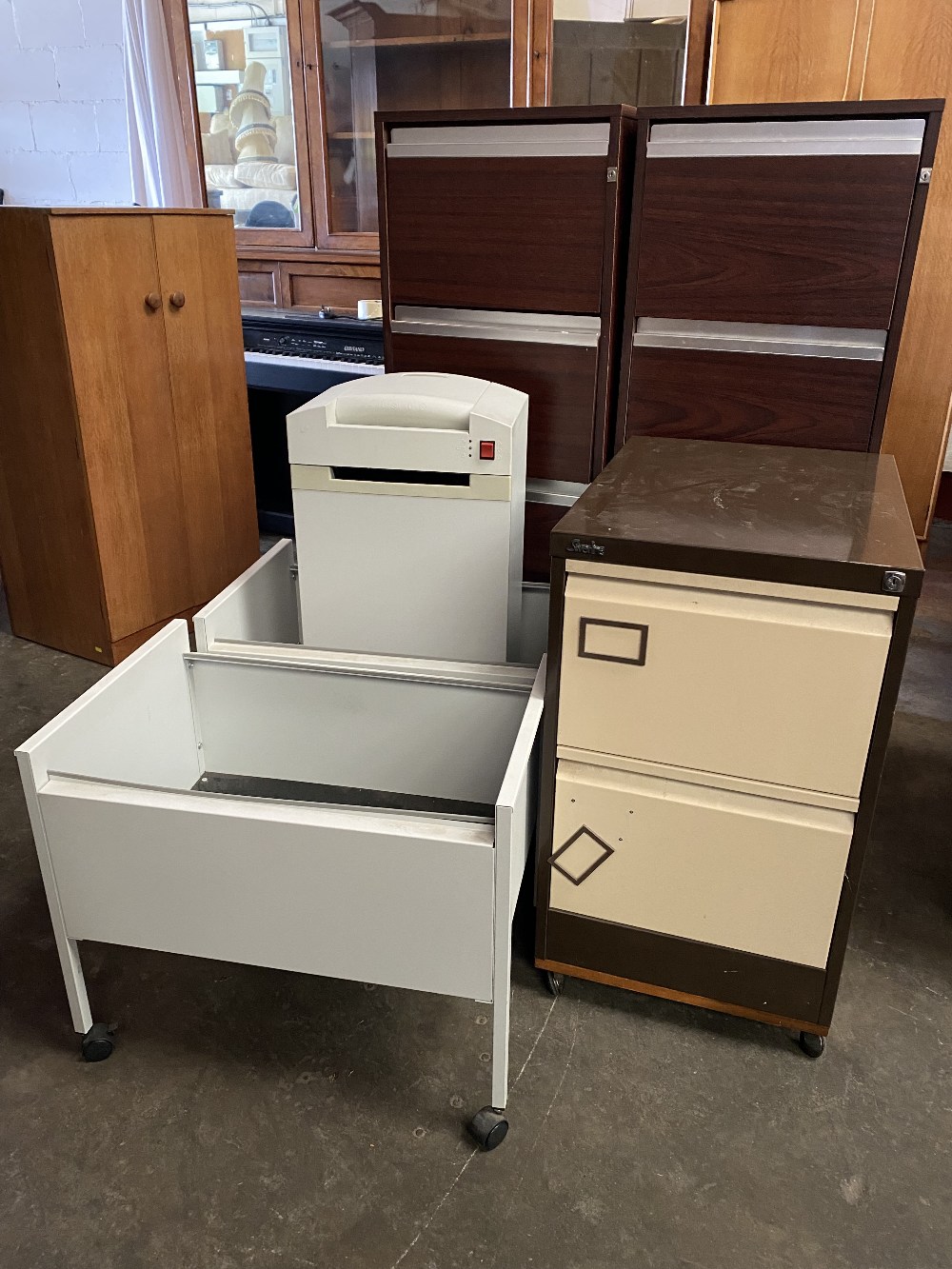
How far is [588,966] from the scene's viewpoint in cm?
135

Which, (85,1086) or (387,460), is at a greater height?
(387,460)

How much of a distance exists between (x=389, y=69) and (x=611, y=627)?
2.46 meters

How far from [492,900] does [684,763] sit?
311mm

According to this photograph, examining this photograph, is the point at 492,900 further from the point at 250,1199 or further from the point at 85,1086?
the point at 85,1086

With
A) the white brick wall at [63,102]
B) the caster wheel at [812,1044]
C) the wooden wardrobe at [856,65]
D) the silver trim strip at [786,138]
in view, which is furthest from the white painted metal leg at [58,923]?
the white brick wall at [63,102]

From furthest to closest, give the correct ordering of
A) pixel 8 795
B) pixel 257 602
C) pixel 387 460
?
pixel 8 795, pixel 257 602, pixel 387 460

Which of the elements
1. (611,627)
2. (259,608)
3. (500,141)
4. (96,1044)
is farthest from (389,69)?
(96,1044)

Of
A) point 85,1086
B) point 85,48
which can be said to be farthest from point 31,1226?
point 85,48

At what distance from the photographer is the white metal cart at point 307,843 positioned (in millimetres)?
1052

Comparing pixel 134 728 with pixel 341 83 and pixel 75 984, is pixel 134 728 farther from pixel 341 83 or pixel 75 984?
pixel 341 83

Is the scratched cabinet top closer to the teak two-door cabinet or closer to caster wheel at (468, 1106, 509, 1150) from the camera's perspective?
caster wheel at (468, 1106, 509, 1150)

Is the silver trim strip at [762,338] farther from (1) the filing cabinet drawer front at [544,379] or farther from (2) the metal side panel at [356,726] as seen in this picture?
(2) the metal side panel at [356,726]

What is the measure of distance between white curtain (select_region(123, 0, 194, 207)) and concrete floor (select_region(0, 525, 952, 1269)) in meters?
2.65

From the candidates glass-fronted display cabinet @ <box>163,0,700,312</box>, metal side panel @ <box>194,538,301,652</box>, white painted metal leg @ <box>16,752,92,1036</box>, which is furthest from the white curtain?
white painted metal leg @ <box>16,752,92,1036</box>
